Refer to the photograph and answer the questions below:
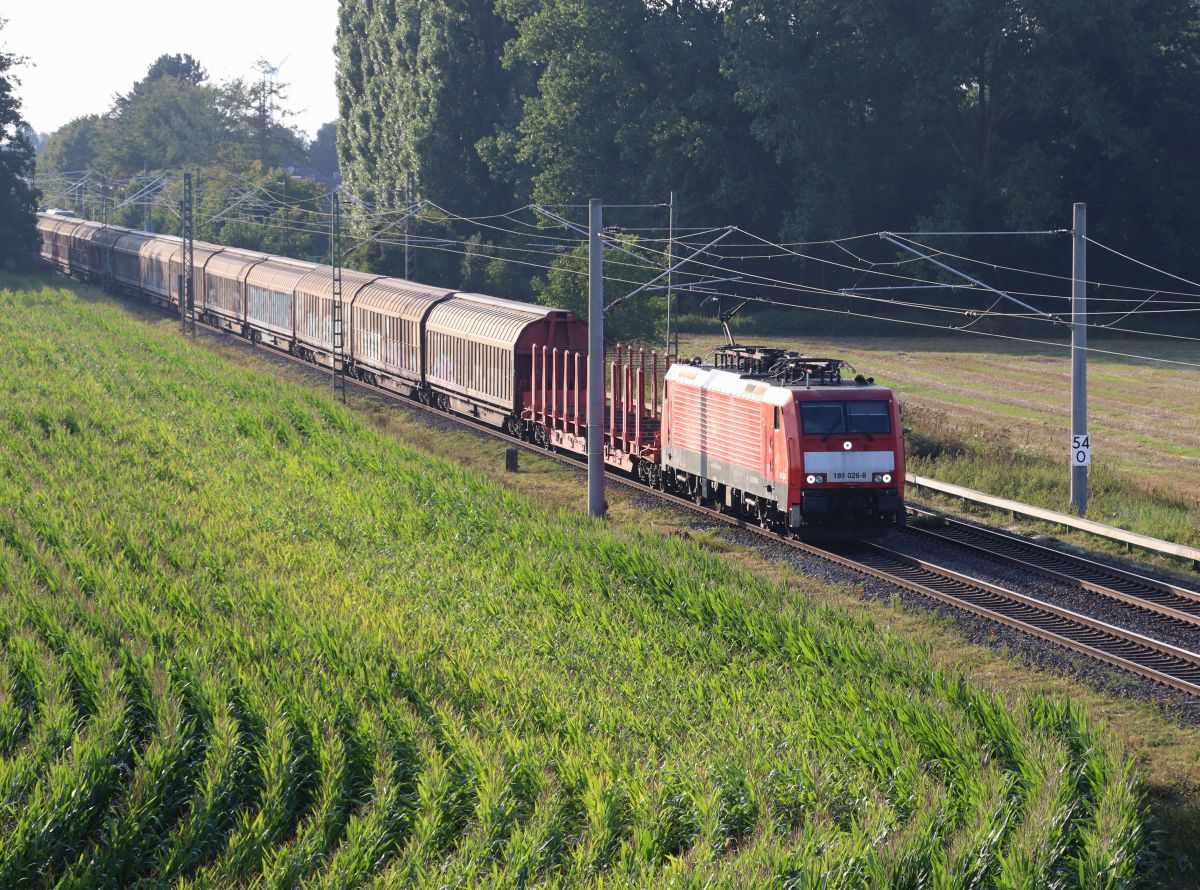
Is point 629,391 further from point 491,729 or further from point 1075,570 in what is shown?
point 491,729

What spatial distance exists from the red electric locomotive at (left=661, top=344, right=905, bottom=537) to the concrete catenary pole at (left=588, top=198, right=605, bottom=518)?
246cm

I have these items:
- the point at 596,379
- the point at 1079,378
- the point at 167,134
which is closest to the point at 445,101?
the point at 596,379

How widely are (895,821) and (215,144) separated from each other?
14304 cm

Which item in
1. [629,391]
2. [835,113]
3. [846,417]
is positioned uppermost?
[835,113]

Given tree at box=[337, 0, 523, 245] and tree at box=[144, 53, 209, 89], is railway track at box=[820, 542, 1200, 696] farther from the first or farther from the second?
tree at box=[144, 53, 209, 89]

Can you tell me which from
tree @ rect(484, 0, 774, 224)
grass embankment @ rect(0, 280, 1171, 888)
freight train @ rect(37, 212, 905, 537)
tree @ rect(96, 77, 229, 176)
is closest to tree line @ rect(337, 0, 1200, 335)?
tree @ rect(484, 0, 774, 224)

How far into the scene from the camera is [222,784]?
12227mm

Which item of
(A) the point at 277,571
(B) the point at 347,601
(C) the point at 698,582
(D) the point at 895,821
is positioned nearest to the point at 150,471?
(A) the point at 277,571

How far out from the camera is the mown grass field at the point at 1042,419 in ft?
98.5

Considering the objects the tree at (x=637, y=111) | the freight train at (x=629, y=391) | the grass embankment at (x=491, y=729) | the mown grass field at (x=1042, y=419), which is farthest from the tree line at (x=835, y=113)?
the grass embankment at (x=491, y=729)

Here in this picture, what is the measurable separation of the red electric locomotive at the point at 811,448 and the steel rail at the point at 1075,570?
210cm

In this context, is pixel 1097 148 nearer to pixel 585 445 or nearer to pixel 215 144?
pixel 585 445

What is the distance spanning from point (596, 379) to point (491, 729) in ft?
50.3

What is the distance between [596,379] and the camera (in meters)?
28.0
